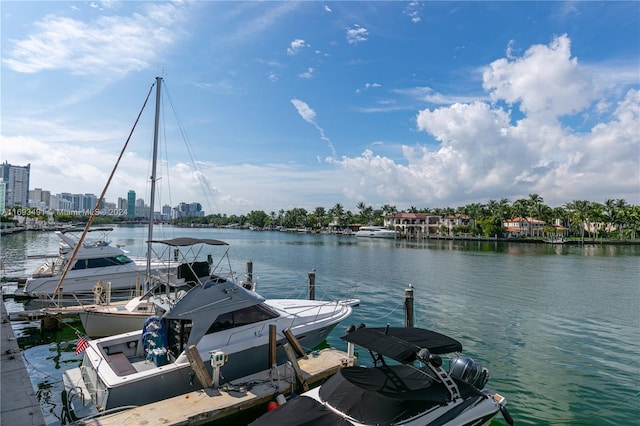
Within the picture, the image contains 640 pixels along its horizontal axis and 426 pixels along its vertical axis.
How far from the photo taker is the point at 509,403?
1023cm

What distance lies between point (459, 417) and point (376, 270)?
33055mm

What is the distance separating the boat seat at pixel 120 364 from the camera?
870 centimetres

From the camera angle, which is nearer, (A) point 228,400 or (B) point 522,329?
(A) point 228,400

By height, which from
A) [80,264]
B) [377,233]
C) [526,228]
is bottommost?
[377,233]

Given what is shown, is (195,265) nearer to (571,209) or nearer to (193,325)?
(193,325)

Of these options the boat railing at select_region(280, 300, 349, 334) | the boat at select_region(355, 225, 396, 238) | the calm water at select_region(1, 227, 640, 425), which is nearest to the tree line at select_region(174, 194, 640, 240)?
the boat at select_region(355, 225, 396, 238)

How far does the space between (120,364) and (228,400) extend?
10.5 ft

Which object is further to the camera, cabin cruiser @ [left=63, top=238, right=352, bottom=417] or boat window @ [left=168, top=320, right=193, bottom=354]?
boat window @ [left=168, top=320, right=193, bottom=354]

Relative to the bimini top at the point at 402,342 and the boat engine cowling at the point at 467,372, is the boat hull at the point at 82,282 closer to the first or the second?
the bimini top at the point at 402,342

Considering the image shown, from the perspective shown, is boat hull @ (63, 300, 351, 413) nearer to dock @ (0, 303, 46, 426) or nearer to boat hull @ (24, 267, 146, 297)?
dock @ (0, 303, 46, 426)

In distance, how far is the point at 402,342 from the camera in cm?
713

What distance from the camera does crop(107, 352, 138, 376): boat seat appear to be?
28.5ft

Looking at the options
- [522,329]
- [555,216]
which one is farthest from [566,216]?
[522,329]

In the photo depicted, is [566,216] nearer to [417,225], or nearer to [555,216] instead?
[555,216]
